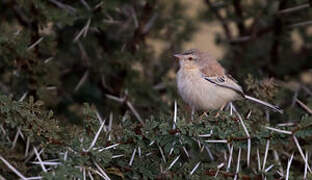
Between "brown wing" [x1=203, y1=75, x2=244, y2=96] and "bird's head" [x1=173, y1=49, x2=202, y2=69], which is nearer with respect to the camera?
"brown wing" [x1=203, y1=75, x2=244, y2=96]

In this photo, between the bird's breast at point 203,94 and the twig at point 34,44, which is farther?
the bird's breast at point 203,94

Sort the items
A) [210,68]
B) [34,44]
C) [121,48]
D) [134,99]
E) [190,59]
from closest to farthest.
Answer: [34,44] < [210,68] < [190,59] < [134,99] < [121,48]

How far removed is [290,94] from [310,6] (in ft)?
3.28

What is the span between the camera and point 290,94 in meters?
5.06

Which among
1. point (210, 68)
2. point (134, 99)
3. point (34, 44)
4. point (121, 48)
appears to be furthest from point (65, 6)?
point (210, 68)

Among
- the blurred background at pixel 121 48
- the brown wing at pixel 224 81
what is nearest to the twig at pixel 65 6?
the blurred background at pixel 121 48

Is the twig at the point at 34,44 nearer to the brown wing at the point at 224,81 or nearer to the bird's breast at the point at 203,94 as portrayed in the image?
the bird's breast at the point at 203,94

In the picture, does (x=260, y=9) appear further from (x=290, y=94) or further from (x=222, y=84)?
(x=222, y=84)

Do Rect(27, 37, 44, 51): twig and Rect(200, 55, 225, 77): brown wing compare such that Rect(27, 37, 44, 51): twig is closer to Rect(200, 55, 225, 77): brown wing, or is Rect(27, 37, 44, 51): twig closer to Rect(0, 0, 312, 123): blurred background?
Rect(0, 0, 312, 123): blurred background

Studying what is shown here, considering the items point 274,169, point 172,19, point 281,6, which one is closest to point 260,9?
point 281,6

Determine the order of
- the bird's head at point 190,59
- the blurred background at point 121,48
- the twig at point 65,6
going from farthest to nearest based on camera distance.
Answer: the bird's head at point 190,59
the twig at point 65,6
the blurred background at point 121,48

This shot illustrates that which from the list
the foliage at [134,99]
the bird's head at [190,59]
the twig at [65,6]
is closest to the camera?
Result: the foliage at [134,99]

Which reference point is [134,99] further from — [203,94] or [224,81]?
[224,81]

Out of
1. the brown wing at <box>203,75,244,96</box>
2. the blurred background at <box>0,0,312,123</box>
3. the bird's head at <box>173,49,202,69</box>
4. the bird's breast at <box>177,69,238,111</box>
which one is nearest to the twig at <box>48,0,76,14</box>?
the blurred background at <box>0,0,312,123</box>
